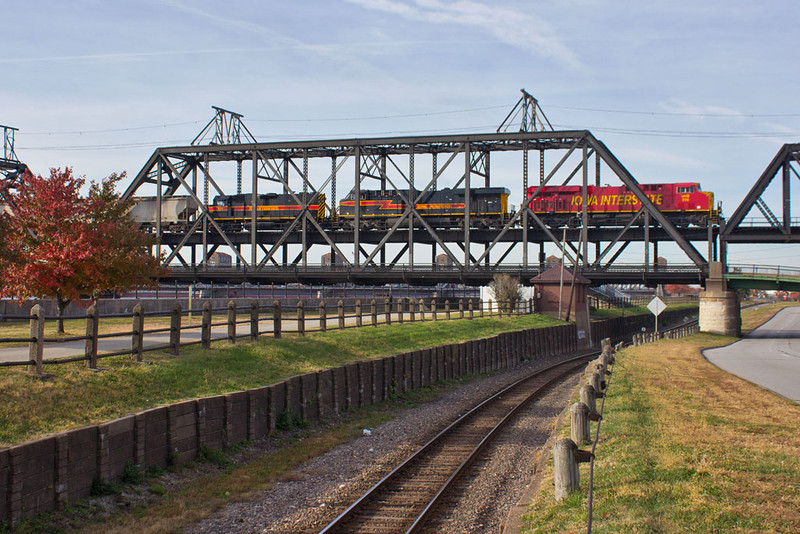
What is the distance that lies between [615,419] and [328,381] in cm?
806

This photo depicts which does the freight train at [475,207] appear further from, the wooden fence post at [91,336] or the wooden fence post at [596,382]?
the wooden fence post at [91,336]

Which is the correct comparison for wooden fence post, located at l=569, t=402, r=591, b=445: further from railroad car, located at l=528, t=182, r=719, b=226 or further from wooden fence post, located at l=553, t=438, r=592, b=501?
railroad car, located at l=528, t=182, r=719, b=226

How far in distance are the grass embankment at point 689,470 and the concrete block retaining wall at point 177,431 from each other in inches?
267

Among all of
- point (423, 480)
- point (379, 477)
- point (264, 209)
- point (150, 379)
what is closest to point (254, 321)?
point (150, 379)

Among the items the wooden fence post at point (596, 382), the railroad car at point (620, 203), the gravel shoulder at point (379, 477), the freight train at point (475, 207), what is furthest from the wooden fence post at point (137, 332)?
the railroad car at point (620, 203)

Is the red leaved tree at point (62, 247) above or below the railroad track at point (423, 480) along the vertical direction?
above

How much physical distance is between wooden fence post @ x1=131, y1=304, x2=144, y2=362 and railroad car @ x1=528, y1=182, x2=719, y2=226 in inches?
2368

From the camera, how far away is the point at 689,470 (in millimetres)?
10695

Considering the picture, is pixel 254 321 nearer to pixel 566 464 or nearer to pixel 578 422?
pixel 578 422

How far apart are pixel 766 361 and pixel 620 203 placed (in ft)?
121

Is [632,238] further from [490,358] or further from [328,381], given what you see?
[328,381]

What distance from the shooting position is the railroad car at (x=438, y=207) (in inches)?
2883

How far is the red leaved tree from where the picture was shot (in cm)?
2328

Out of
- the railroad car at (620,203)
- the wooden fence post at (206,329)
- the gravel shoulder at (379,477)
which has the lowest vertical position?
the gravel shoulder at (379,477)
